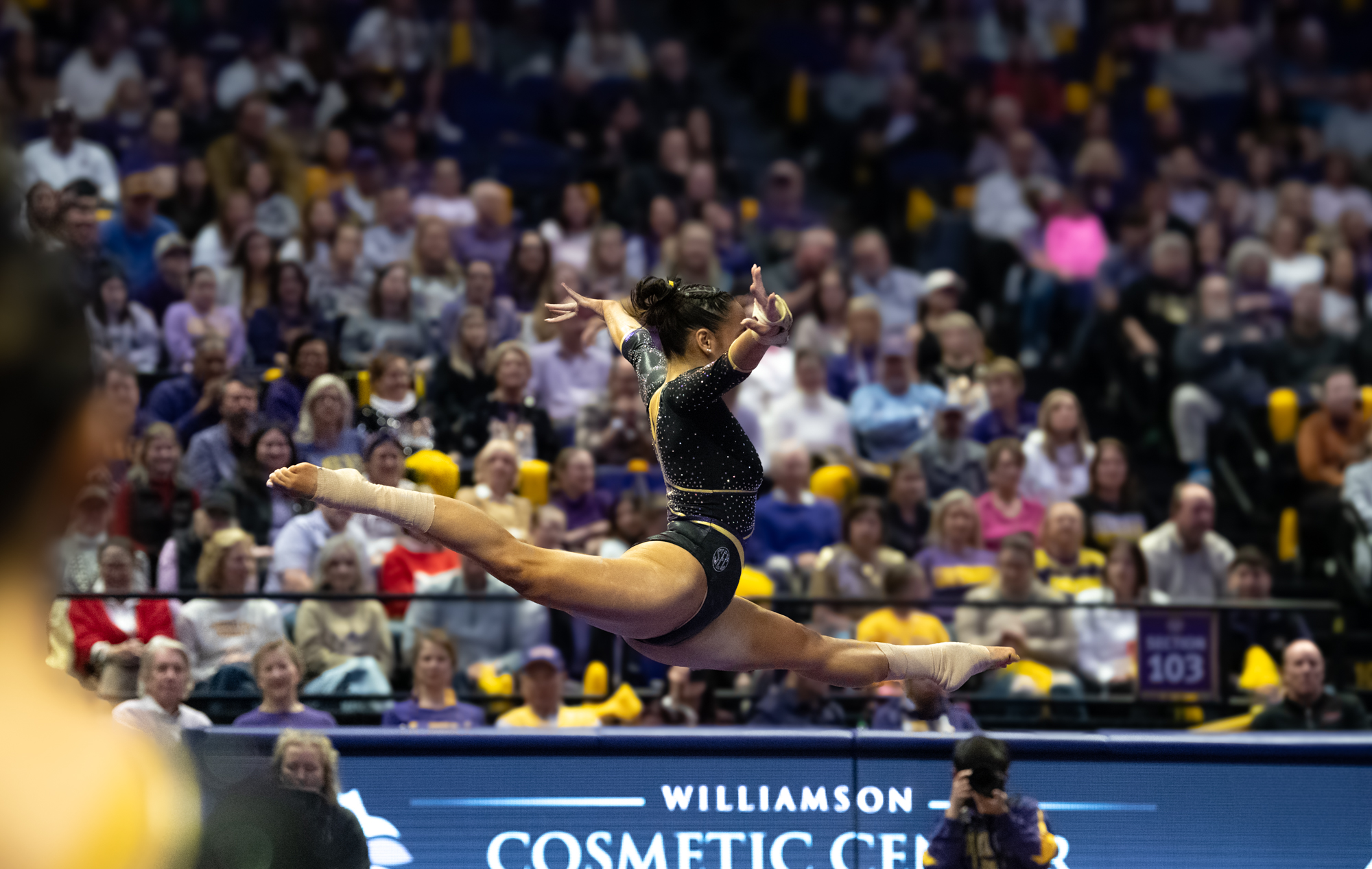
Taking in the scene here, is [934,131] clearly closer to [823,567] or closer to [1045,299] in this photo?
[1045,299]

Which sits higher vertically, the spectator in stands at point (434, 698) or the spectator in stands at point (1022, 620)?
the spectator in stands at point (1022, 620)

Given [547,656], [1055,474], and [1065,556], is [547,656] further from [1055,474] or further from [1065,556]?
[1055,474]

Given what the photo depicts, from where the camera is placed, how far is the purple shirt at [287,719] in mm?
7098

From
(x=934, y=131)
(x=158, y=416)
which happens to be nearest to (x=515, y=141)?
(x=934, y=131)

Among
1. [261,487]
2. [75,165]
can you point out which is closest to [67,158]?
[75,165]

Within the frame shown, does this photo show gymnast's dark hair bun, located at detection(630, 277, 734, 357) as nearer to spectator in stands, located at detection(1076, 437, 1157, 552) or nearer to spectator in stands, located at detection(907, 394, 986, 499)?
spectator in stands, located at detection(907, 394, 986, 499)

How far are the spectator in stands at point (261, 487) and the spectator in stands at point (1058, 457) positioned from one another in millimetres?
4430

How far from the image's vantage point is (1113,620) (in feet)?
28.6

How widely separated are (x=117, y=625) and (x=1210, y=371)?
750 centimetres

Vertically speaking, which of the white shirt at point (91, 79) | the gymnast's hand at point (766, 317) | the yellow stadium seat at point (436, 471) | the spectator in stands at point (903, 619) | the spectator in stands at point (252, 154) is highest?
the white shirt at point (91, 79)

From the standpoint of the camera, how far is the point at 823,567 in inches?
338

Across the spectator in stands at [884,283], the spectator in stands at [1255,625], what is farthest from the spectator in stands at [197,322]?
the spectator in stands at [1255,625]

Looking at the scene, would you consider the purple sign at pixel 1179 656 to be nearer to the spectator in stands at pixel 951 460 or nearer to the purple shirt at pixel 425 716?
the spectator in stands at pixel 951 460

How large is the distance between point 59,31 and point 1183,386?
9322 mm
